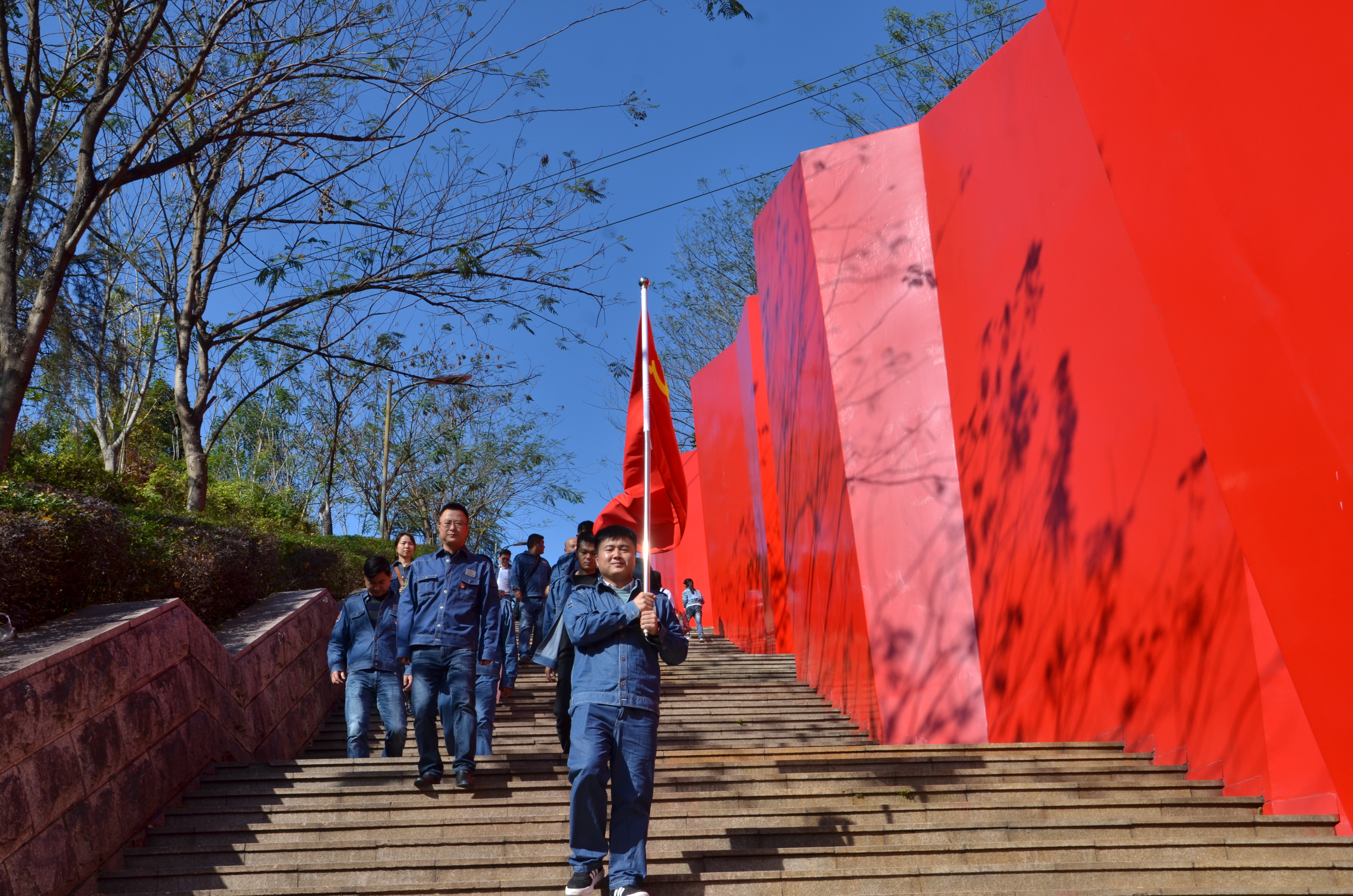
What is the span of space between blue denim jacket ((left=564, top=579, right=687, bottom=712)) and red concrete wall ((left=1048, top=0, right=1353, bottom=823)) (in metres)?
2.79

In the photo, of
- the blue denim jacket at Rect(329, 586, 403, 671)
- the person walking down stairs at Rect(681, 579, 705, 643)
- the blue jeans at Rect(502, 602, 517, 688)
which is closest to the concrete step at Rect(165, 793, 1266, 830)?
the blue denim jacket at Rect(329, 586, 403, 671)

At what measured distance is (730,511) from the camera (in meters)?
16.4

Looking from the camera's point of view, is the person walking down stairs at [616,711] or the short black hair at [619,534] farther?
the short black hair at [619,534]

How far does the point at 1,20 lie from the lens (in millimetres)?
7219

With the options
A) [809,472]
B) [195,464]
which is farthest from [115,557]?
[809,472]

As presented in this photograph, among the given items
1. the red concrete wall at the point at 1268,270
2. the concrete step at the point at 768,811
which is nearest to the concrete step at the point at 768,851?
the concrete step at the point at 768,811

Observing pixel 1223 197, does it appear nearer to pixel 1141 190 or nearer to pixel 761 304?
pixel 1141 190

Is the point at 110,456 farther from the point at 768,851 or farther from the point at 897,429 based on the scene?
the point at 768,851

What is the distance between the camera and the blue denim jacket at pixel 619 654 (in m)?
4.13

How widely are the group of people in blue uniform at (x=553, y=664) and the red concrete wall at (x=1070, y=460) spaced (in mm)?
2720

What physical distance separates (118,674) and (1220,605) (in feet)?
18.0

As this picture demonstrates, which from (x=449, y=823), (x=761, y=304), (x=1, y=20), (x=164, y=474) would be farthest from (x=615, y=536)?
(x=164, y=474)

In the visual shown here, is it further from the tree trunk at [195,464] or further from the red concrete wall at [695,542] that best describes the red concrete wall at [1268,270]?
the red concrete wall at [695,542]

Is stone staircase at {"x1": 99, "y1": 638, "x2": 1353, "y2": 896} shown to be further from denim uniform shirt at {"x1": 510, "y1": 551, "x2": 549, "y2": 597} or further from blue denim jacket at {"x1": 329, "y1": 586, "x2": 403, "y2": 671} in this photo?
denim uniform shirt at {"x1": 510, "y1": 551, "x2": 549, "y2": 597}
